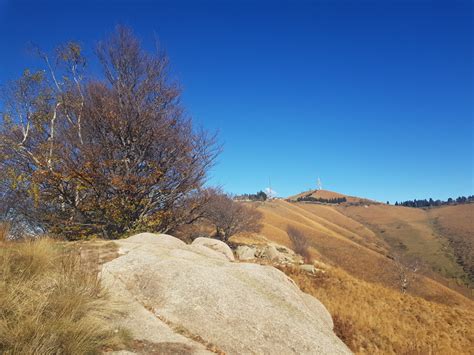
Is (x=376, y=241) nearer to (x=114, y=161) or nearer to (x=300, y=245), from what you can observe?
(x=300, y=245)

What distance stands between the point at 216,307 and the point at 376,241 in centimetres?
11402

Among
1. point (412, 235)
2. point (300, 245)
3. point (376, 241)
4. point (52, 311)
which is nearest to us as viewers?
point (52, 311)

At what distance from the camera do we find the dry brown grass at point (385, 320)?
9875mm

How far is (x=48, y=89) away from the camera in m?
14.9

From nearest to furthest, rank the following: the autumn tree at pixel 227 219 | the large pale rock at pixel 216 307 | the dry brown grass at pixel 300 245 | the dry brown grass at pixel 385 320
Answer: the large pale rock at pixel 216 307 < the dry brown grass at pixel 385 320 < the autumn tree at pixel 227 219 < the dry brown grass at pixel 300 245

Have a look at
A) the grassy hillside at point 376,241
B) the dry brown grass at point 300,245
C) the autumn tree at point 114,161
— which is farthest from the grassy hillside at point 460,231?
the autumn tree at point 114,161

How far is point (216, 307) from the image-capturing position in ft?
17.4

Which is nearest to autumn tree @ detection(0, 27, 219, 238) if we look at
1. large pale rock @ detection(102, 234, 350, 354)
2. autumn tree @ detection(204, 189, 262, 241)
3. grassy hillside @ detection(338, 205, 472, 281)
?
large pale rock @ detection(102, 234, 350, 354)

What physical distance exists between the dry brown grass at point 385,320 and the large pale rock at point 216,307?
462cm

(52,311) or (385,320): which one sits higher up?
(52,311)

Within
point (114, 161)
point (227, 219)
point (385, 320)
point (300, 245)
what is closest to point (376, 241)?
point (300, 245)

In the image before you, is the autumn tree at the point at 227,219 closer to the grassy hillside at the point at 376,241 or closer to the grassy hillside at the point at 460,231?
the grassy hillside at the point at 376,241

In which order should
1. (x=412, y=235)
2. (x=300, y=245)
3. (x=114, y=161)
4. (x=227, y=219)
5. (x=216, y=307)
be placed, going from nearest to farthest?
1. (x=216, y=307)
2. (x=114, y=161)
3. (x=227, y=219)
4. (x=300, y=245)
5. (x=412, y=235)

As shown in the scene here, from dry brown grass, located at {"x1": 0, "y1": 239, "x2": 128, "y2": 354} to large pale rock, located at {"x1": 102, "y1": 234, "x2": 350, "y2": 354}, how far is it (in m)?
0.65
